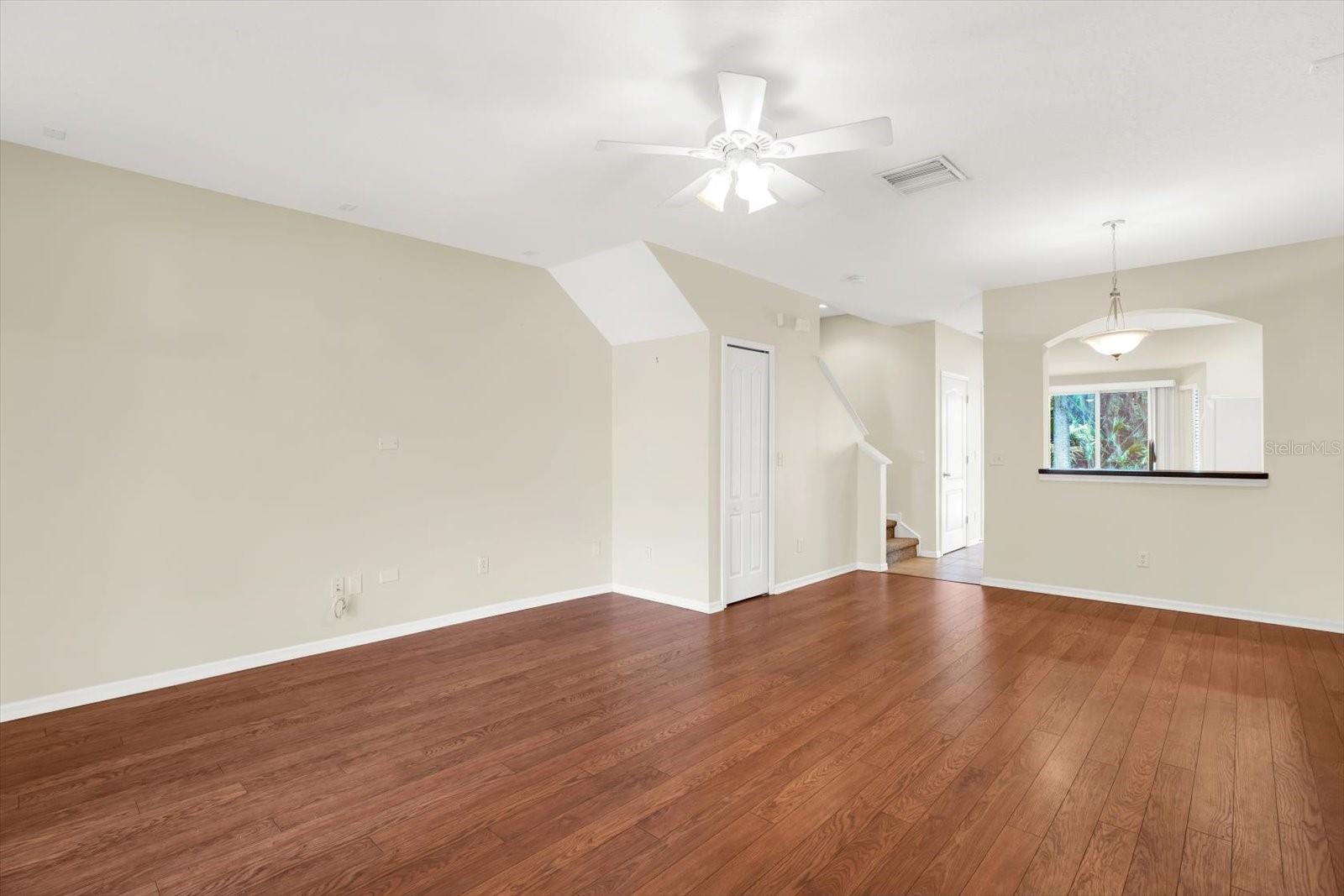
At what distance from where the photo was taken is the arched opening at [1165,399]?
24.2 feet

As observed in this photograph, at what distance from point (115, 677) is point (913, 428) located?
292 inches

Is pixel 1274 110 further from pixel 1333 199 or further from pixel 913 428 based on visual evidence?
pixel 913 428

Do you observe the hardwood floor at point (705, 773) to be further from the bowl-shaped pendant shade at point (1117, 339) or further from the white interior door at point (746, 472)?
the bowl-shaped pendant shade at point (1117, 339)

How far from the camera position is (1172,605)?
16.9 ft

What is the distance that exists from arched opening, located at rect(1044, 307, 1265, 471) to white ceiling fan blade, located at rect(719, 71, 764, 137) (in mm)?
5487

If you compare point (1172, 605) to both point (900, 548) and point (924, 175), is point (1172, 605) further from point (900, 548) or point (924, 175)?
point (924, 175)

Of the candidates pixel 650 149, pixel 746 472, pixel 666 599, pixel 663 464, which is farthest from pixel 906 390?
pixel 650 149

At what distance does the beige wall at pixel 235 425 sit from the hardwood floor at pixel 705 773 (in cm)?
51

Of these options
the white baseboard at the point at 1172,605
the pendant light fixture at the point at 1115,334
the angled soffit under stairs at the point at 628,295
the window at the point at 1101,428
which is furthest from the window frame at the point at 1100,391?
the angled soffit under stairs at the point at 628,295

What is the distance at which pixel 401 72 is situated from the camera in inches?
101

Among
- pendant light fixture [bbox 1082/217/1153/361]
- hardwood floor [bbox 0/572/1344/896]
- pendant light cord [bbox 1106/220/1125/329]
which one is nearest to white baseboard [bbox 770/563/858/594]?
hardwood floor [bbox 0/572/1344/896]

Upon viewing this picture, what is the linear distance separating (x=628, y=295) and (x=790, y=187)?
2.50 metres

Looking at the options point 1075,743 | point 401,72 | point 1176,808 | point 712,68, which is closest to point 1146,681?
point 1075,743

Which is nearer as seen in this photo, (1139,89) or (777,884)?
(777,884)
